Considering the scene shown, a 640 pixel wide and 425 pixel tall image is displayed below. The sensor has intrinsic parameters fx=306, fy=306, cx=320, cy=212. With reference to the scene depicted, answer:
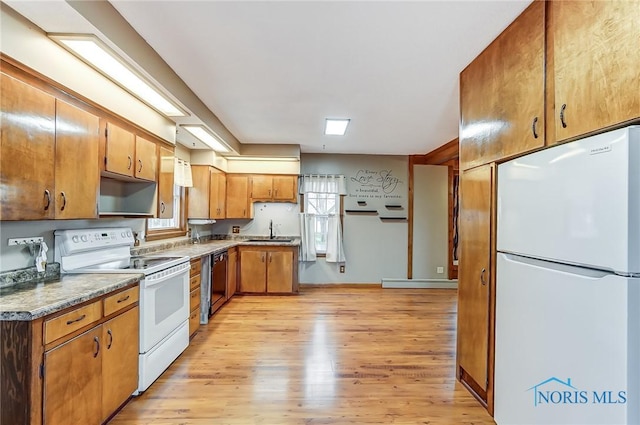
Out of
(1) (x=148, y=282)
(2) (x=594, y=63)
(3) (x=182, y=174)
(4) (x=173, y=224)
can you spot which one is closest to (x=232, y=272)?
(4) (x=173, y=224)

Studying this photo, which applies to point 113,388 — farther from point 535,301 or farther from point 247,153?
point 247,153

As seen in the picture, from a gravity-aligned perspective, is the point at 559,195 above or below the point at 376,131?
below

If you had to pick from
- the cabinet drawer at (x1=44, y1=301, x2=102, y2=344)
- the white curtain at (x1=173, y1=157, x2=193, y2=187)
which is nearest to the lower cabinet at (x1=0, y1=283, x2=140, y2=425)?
the cabinet drawer at (x1=44, y1=301, x2=102, y2=344)

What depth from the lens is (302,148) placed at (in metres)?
5.45

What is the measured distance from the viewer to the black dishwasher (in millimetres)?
3994

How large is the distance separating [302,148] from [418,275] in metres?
3.26

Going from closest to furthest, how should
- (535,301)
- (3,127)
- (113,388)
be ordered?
1. (3,127)
2. (535,301)
3. (113,388)

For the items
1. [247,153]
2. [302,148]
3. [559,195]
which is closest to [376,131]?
[302,148]

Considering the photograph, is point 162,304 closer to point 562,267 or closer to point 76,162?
point 76,162

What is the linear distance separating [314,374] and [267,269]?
2.70 meters

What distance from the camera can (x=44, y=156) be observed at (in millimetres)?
1711

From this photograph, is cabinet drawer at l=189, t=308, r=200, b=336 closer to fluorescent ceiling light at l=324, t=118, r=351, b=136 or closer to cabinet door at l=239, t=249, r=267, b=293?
cabinet door at l=239, t=249, r=267, b=293

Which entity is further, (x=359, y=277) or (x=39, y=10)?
(x=359, y=277)

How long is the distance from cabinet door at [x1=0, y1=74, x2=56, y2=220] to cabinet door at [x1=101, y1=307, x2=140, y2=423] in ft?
2.58
